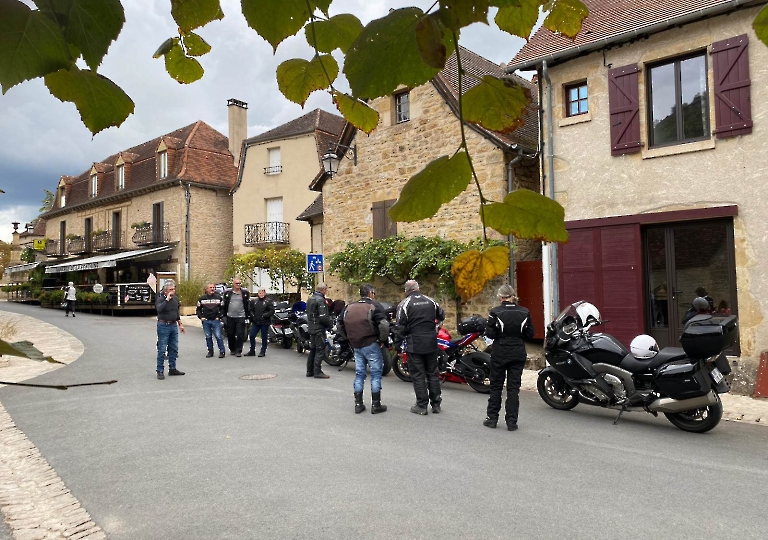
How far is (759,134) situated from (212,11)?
9.11m

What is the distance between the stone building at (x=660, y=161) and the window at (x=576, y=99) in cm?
2

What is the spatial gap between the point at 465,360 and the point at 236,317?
5.71m

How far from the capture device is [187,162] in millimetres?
25422

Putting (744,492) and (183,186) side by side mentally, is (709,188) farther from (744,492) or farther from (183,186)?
(183,186)

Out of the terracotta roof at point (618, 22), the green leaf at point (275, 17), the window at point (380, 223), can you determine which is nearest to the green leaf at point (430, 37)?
the green leaf at point (275, 17)

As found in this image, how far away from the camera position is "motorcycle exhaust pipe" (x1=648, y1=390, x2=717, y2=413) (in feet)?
18.4

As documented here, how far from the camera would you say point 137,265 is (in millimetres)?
26938

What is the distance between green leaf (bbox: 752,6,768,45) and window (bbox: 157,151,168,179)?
1079 inches

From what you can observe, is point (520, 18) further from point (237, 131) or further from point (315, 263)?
point (237, 131)

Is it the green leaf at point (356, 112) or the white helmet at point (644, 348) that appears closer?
the green leaf at point (356, 112)

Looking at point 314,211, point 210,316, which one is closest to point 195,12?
point 210,316

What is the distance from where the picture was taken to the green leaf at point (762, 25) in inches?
40.3

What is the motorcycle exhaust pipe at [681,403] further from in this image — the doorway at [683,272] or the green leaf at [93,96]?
the green leaf at [93,96]

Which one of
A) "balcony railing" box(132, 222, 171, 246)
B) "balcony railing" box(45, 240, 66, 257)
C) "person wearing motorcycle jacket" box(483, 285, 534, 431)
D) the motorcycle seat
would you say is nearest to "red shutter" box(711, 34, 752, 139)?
the motorcycle seat
